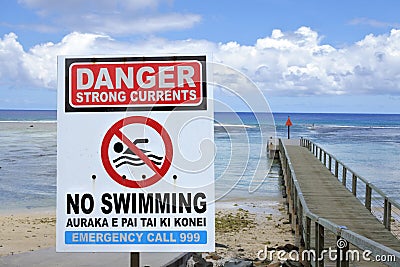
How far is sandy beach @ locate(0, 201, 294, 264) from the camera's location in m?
10.9

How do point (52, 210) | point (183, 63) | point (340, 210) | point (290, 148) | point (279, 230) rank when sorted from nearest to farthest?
point (183, 63), point (340, 210), point (279, 230), point (52, 210), point (290, 148)

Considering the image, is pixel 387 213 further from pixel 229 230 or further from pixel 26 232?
pixel 26 232

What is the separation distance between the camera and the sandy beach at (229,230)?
10.9 metres

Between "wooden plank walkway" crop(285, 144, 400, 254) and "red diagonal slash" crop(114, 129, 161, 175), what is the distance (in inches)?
210

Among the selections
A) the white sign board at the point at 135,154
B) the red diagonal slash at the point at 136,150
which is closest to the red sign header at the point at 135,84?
the white sign board at the point at 135,154

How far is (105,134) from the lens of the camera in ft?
9.74

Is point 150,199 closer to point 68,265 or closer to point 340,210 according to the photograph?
point 68,265

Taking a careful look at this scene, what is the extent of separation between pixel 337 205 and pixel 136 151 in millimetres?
8551

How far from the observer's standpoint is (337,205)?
10805 millimetres

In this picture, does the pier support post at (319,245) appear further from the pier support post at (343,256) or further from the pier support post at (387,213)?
the pier support post at (387,213)

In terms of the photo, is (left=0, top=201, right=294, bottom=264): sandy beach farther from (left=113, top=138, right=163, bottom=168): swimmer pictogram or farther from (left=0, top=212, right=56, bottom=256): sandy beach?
(left=113, top=138, right=163, bottom=168): swimmer pictogram

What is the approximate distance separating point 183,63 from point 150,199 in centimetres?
77

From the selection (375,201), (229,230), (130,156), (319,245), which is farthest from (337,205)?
(130,156)

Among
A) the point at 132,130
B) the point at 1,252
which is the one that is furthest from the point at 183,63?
the point at 1,252
